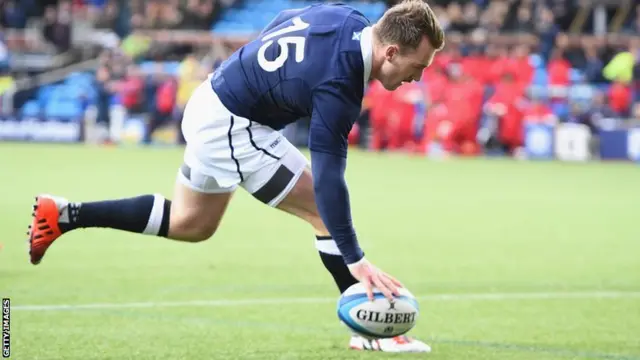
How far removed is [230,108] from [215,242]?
5379 millimetres

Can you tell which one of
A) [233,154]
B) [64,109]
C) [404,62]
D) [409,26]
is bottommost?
[64,109]

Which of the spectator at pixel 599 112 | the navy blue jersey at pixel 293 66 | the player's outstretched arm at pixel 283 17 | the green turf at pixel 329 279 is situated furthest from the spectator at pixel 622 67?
the navy blue jersey at pixel 293 66

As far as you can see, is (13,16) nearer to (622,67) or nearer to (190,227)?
(622,67)

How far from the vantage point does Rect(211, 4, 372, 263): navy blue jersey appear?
5492 mm

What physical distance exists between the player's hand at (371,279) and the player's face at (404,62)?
843 mm

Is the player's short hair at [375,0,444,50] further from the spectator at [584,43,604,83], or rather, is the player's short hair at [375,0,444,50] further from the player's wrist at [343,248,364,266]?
the spectator at [584,43,604,83]

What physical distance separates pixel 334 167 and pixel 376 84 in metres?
23.4

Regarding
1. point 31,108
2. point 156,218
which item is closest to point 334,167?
point 156,218

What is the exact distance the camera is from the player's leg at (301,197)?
6391 millimetres

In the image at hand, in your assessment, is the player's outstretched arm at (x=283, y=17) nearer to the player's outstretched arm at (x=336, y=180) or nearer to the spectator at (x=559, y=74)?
the player's outstretched arm at (x=336, y=180)

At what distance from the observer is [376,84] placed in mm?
28734

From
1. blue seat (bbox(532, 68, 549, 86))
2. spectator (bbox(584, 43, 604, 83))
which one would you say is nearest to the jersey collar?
blue seat (bbox(532, 68, 549, 86))

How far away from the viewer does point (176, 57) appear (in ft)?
111

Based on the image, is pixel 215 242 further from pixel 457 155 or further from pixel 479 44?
pixel 479 44
